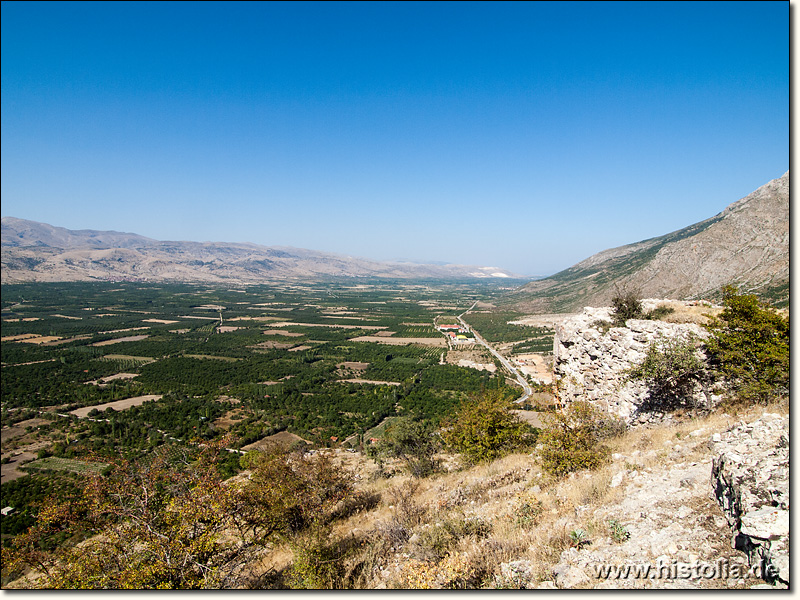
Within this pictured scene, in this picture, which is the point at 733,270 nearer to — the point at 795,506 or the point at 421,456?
the point at 421,456

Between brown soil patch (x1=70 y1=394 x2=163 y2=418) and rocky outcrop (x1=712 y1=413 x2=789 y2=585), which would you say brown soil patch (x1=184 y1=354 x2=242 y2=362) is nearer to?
brown soil patch (x1=70 y1=394 x2=163 y2=418)

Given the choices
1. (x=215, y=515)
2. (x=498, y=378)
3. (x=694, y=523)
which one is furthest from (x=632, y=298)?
(x=498, y=378)

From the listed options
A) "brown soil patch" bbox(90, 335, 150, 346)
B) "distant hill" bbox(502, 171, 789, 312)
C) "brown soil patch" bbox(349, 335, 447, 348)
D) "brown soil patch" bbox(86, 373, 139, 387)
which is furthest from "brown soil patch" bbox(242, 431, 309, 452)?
"brown soil patch" bbox(90, 335, 150, 346)

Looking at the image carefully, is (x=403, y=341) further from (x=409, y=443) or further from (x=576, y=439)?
(x=576, y=439)

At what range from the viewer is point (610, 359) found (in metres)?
14.0

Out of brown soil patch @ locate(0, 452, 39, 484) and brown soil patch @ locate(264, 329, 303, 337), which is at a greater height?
brown soil patch @ locate(264, 329, 303, 337)

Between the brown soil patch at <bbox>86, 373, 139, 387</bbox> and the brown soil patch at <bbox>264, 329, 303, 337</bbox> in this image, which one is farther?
the brown soil patch at <bbox>264, 329, 303, 337</bbox>

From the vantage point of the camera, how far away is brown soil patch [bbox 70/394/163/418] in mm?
53441

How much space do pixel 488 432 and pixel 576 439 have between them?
631 cm

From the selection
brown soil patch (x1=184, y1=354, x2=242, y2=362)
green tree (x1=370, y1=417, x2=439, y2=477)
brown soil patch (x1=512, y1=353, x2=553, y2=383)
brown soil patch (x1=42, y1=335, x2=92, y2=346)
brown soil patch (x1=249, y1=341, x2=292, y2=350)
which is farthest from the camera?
brown soil patch (x1=249, y1=341, x2=292, y2=350)

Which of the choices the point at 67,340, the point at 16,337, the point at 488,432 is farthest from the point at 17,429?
the point at 16,337

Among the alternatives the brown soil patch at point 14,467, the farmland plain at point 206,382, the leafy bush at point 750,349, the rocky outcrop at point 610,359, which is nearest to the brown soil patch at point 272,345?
the farmland plain at point 206,382

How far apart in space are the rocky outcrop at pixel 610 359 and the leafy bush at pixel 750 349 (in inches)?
28.2

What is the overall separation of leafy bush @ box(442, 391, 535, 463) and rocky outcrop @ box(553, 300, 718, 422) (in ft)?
8.90
